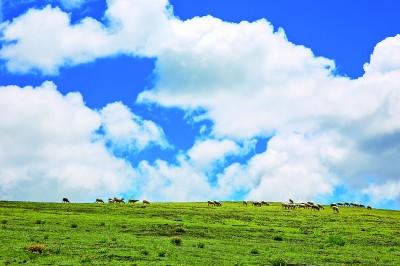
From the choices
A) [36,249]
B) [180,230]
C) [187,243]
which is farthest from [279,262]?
[180,230]

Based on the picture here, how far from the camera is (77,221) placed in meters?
57.5

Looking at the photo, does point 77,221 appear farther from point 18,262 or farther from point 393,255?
point 393,255

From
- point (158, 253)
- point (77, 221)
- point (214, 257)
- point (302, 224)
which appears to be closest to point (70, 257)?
point (158, 253)

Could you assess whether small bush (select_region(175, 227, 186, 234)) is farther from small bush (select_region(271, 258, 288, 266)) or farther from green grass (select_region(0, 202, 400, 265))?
small bush (select_region(271, 258, 288, 266))

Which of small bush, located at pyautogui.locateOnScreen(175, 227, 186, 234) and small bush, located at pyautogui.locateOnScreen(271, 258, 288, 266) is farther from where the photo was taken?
small bush, located at pyautogui.locateOnScreen(175, 227, 186, 234)

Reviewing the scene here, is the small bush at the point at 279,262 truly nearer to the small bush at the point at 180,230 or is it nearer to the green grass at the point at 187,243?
the green grass at the point at 187,243

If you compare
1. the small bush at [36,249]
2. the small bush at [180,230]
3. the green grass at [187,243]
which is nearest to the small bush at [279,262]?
the green grass at [187,243]

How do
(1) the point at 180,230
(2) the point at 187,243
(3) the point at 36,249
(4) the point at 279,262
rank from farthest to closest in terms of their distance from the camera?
(1) the point at 180,230
(2) the point at 187,243
(3) the point at 36,249
(4) the point at 279,262

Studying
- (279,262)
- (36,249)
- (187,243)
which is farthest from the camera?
(187,243)

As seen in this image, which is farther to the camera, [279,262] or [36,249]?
[36,249]

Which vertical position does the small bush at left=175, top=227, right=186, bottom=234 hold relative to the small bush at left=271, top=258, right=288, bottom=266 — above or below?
above

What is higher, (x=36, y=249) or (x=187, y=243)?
(x=187, y=243)

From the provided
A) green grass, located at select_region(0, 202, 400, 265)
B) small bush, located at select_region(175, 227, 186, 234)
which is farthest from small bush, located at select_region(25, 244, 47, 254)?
small bush, located at select_region(175, 227, 186, 234)

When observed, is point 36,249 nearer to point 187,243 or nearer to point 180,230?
point 187,243
